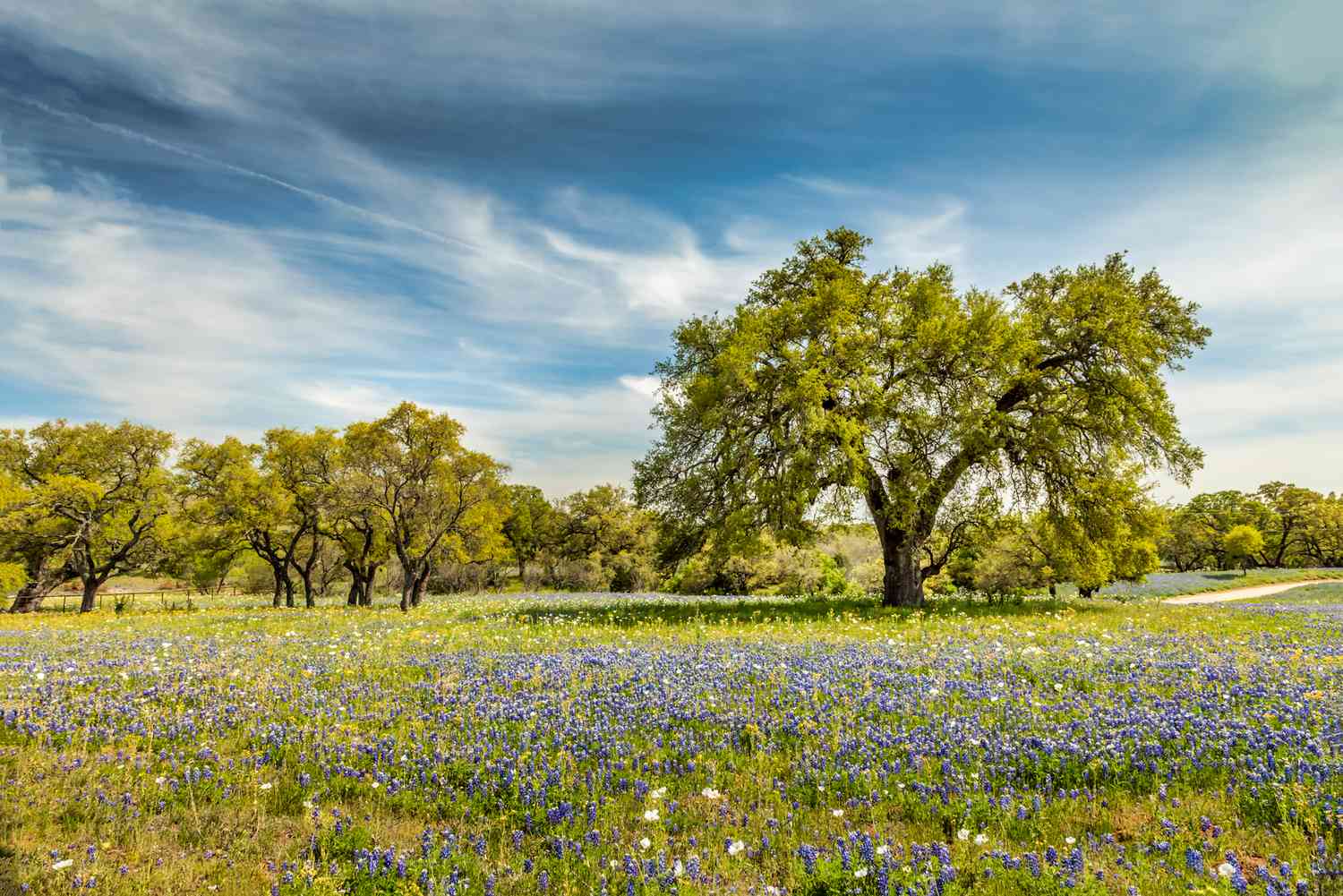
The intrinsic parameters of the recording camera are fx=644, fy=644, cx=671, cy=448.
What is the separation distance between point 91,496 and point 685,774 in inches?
1971

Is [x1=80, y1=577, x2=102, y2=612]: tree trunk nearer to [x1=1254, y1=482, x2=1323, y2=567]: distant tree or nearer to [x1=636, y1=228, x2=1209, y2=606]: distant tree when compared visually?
[x1=636, y1=228, x2=1209, y2=606]: distant tree

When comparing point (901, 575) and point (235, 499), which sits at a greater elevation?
point (235, 499)

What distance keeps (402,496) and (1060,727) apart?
3210 cm

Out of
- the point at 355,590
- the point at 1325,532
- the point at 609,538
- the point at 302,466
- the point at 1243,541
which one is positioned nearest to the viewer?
the point at 302,466

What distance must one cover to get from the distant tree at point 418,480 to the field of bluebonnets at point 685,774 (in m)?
21.9

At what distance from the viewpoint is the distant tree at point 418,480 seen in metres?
32.1

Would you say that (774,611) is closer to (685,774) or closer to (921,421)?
(921,421)

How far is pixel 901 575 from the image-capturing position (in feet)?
73.4

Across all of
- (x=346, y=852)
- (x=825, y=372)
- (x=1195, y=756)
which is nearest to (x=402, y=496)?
(x=825, y=372)

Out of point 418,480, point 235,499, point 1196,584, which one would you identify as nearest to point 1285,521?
point 1196,584

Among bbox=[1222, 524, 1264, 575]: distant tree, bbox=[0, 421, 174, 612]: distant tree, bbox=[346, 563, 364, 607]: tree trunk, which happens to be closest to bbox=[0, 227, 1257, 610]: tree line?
bbox=[346, 563, 364, 607]: tree trunk

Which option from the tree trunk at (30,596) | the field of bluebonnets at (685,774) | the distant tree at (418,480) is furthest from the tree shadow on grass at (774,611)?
the tree trunk at (30,596)

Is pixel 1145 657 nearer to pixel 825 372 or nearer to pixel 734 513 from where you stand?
pixel 734 513

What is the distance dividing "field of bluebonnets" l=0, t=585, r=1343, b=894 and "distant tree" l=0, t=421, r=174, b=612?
1590 inches
